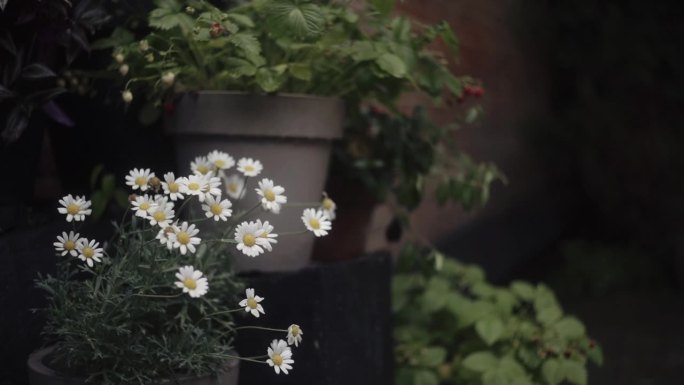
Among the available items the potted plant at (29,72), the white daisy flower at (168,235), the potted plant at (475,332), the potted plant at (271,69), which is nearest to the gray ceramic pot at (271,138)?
the potted plant at (271,69)

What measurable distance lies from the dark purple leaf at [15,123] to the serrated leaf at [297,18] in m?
0.53

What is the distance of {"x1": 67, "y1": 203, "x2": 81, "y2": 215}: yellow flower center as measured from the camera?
152 centimetres

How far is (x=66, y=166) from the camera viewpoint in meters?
2.16

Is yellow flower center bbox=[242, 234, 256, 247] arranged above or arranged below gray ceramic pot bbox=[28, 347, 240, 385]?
above

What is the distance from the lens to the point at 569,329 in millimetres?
2418

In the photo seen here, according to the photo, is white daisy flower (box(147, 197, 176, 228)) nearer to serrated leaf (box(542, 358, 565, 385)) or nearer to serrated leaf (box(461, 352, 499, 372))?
serrated leaf (box(461, 352, 499, 372))

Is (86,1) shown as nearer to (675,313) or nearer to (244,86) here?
(244,86)

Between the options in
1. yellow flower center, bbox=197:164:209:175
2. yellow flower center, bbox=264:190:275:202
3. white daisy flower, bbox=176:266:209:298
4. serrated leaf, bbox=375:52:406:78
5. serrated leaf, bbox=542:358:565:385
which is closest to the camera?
white daisy flower, bbox=176:266:209:298

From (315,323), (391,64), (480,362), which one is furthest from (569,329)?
(391,64)

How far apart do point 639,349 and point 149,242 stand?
245cm

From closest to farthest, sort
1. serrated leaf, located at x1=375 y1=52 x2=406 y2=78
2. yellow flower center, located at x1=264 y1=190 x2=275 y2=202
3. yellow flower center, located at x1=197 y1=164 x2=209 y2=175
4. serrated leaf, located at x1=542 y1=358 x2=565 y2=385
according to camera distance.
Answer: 1. yellow flower center, located at x1=264 y1=190 x2=275 y2=202
2. yellow flower center, located at x1=197 y1=164 x2=209 y2=175
3. serrated leaf, located at x1=375 y1=52 x2=406 y2=78
4. serrated leaf, located at x1=542 y1=358 x2=565 y2=385

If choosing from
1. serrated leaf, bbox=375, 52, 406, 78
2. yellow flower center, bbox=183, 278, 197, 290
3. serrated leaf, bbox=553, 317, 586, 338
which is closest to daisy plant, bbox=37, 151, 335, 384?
yellow flower center, bbox=183, 278, 197, 290

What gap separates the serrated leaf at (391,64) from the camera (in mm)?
1961

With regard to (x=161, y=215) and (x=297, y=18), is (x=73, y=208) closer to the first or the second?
(x=161, y=215)
